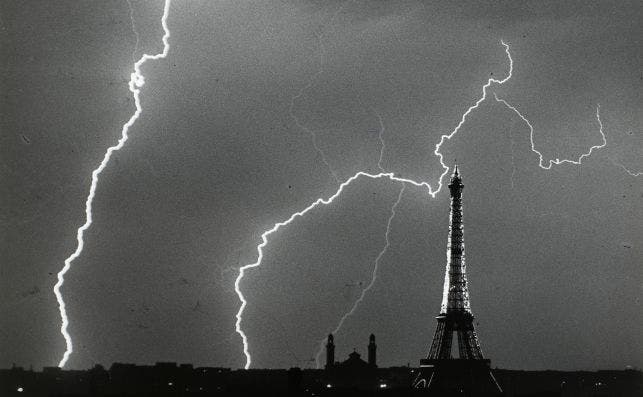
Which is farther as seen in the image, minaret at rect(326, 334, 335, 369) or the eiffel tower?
minaret at rect(326, 334, 335, 369)

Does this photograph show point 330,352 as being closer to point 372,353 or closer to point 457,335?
point 372,353

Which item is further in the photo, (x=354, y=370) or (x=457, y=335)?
(x=354, y=370)

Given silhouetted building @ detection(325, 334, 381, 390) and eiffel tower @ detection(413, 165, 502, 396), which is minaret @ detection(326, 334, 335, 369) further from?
eiffel tower @ detection(413, 165, 502, 396)

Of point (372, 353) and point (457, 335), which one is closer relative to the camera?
point (457, 335)

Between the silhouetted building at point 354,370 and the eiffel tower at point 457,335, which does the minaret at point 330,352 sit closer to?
the silhouetted building at point 354,370

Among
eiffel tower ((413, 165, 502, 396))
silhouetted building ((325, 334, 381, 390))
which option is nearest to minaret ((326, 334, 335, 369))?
silhouetted building ((325, 334, 381, 390))

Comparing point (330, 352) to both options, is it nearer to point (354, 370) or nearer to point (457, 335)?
point (354, 370)

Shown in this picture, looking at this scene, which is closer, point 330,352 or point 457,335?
point 457,335

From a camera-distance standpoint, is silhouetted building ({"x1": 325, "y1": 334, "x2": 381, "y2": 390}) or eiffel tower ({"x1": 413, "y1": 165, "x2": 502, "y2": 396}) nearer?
eiffel tower ({"x1": 413, "y1": 165, "x2": 502, "y2": 396})

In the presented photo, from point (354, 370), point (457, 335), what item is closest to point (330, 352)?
point (354, 370)
